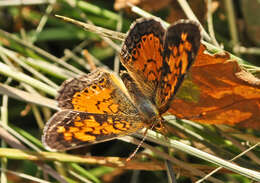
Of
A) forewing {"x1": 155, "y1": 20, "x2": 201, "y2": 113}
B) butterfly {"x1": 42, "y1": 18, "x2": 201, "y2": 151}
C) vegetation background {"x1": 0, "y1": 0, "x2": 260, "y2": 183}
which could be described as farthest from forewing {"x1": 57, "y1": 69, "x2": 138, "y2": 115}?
forewing {"x1": 155, "y1": 20, "x2": 201, "y2": 113}

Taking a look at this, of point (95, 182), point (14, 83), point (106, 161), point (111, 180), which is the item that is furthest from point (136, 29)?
point (111, 180)

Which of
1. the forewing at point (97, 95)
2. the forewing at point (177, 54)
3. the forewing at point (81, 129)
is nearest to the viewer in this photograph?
the forewing at point (177, 54)

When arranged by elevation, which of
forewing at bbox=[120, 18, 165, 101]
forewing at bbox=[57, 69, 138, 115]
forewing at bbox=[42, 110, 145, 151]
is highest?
forewing at bbox=[120, 18, 165, 101]

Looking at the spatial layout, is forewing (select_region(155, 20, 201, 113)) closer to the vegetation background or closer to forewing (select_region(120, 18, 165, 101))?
forewing (select_region(120, 18, 165, 101))

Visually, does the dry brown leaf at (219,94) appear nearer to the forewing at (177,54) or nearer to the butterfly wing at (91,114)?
the forewing at (177,54)

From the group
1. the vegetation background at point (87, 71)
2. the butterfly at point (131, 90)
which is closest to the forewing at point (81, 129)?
the butterfly at point (131, 90)

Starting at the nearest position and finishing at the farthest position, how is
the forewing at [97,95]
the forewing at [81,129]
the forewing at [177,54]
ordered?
1. the forewing at [177,54]
2. the forewing at [81,129]
3. the forewing at [97,95]

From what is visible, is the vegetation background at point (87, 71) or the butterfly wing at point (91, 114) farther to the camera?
the vegetation background at point (87, 71)
